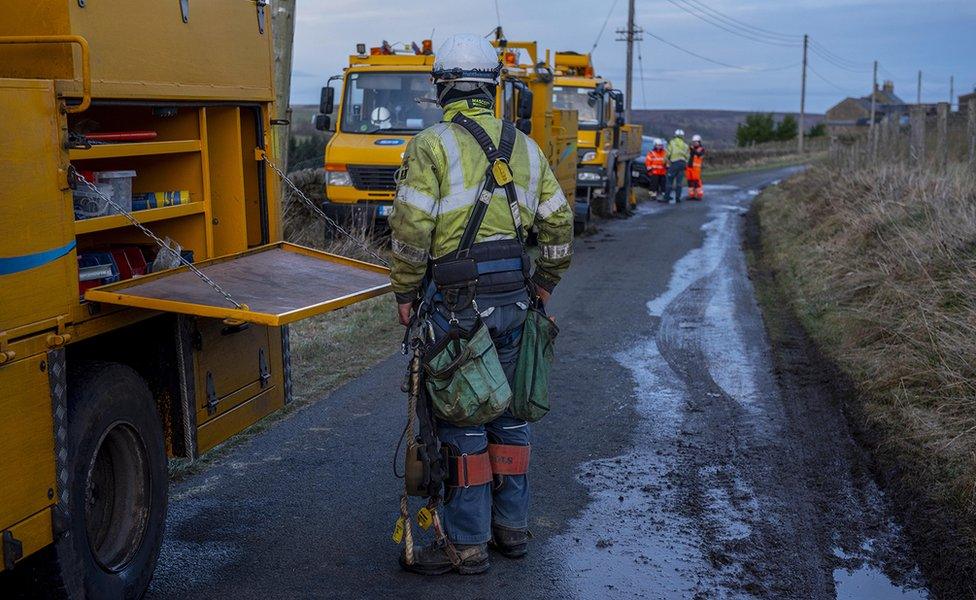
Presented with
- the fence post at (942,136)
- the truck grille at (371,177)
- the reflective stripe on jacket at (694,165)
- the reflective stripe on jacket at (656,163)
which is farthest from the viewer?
the reflective stripe on jacket at (694,165)

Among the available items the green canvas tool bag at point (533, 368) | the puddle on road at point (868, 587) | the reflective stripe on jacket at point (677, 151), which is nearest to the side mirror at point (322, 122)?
the green canvas tool bag at point (533, 368)

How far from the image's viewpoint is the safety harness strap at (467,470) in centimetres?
438

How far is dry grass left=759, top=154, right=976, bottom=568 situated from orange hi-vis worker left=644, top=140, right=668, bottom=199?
13.2 meters

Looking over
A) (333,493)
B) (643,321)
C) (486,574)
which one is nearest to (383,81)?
(643,321)

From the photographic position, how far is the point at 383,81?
13859 millimetres

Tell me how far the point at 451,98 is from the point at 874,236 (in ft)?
27.7

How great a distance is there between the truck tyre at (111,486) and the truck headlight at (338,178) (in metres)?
9.87

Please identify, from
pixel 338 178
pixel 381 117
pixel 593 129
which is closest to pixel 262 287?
pixel 338 178

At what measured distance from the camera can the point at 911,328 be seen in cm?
764

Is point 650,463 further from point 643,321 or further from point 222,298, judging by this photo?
point 643,321

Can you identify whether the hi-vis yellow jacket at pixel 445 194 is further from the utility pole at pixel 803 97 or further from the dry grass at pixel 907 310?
the utility pole at pixel 803 97

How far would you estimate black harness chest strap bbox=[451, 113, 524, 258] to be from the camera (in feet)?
14.0

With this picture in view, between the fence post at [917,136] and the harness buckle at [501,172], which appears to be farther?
the fence post at [917,136]

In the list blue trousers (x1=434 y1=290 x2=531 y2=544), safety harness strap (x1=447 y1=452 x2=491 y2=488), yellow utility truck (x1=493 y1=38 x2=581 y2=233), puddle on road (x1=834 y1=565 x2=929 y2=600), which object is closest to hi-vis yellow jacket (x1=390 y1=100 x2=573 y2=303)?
blue trousers (x1=434 y1=290 x2=531 y2=544)
